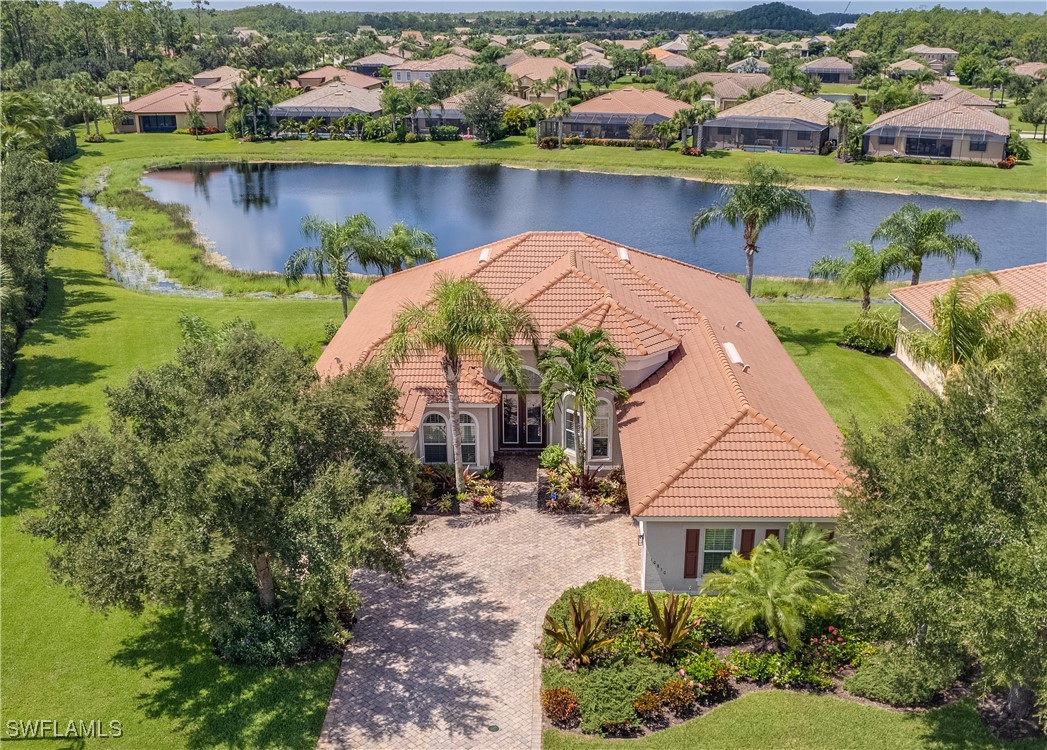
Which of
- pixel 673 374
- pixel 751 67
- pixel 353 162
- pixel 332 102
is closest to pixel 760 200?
pixel 673 374

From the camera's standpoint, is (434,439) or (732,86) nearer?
(434,439)

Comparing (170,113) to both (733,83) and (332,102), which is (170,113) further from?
(733,83)

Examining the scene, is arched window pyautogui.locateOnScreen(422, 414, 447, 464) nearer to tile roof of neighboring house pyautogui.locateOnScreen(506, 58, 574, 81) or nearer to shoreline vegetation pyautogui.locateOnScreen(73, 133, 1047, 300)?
shoreline vegetation pyautogui.locateOnScreen(73, 133, 1047, 300)

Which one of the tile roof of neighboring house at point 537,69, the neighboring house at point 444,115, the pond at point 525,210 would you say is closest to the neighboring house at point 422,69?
the tile roof of neighboring house at point 537,69

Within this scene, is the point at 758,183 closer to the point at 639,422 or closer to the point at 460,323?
the point at 639,422

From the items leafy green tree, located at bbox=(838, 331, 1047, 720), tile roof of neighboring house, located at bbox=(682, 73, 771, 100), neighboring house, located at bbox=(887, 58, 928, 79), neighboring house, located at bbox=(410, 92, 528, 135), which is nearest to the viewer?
leafy green tree, located at bbox=(838, 331, 1047, 720)

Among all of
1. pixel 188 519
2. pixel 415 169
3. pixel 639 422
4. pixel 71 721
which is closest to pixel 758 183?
pixel 639 422

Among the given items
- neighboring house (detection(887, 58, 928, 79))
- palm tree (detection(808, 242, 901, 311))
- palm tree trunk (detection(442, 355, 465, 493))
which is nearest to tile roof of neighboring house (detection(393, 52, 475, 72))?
neighboring house (detection(887, 58, 928, 79))
